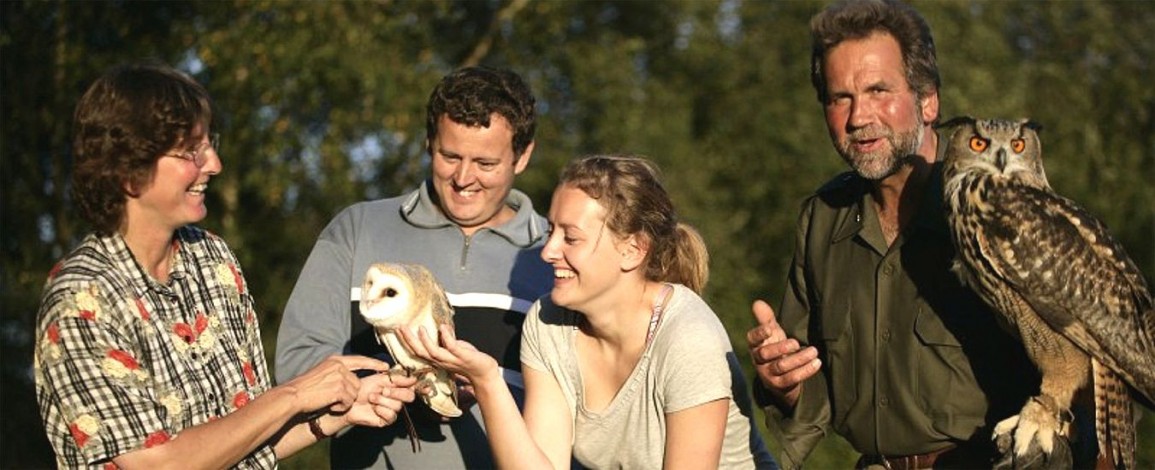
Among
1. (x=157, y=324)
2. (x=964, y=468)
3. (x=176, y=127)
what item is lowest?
(x=964, y=468)

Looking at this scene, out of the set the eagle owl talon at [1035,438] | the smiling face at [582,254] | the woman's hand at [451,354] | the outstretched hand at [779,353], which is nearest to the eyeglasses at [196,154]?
the woman's hand at [451,354]

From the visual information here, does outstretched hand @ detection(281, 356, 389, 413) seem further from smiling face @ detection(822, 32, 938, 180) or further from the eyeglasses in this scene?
smiling face @ detection(822, 32, 938, 180)

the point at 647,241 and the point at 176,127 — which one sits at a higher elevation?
the point at 176,127

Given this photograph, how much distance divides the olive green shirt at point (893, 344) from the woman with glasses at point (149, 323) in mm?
1318

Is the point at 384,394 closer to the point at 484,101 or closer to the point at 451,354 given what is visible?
the point at 451,354

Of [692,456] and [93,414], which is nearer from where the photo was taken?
[93,414]

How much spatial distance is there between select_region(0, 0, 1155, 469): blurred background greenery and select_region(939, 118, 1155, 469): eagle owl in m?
5.76

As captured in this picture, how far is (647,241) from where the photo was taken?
391 cm

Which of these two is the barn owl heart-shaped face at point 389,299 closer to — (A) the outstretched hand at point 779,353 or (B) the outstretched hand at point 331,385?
(B) the outstretched hand at point 331,385

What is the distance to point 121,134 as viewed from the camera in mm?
3525

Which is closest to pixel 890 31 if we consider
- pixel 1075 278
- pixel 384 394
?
A: pixel 1075 278

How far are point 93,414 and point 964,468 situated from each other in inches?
89.1

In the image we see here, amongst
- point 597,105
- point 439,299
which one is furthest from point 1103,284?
point 597,105

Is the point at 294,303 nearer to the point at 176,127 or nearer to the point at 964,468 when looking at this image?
the point at 176,127
